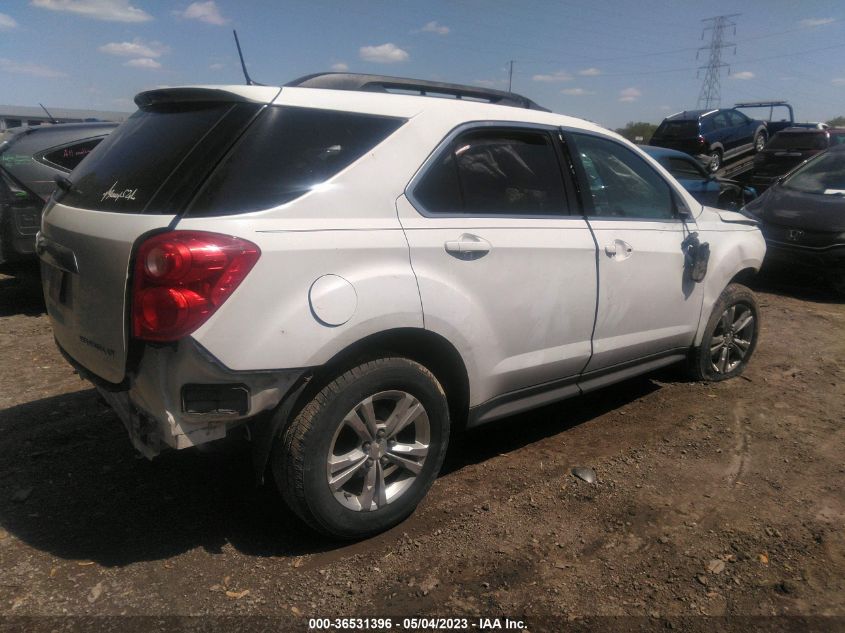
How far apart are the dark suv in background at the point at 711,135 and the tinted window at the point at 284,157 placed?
14.9 meters

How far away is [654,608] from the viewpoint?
246 cm

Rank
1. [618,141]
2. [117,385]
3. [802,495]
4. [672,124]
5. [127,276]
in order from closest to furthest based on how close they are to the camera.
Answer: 1. [127,276]
2. [117,385]
3. [802,495]
4. [618,141]
5. [672,124]

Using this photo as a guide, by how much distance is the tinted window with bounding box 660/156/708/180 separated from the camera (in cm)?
902

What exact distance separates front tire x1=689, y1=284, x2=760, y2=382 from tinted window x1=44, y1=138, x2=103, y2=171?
559 cm

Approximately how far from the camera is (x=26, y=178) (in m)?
6.09

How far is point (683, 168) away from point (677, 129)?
25.8 feet

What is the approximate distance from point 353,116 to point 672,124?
16.1 meters

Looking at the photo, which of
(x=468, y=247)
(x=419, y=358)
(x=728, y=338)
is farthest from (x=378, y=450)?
(x=728, y=338)

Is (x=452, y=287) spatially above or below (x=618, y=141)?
below

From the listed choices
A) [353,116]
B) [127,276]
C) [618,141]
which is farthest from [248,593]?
[618,141]

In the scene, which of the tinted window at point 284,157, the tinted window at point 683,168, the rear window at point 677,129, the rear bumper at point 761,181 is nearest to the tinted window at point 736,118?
the rear window at point 677,129

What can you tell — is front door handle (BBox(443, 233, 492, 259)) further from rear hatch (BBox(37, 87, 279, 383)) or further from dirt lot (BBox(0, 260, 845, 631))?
dirt lot (BBox(0, 260, 845, 631))

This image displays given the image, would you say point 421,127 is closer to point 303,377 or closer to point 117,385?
point 303,377

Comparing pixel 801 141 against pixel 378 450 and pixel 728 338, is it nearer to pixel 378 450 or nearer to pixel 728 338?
pixel 728 338
